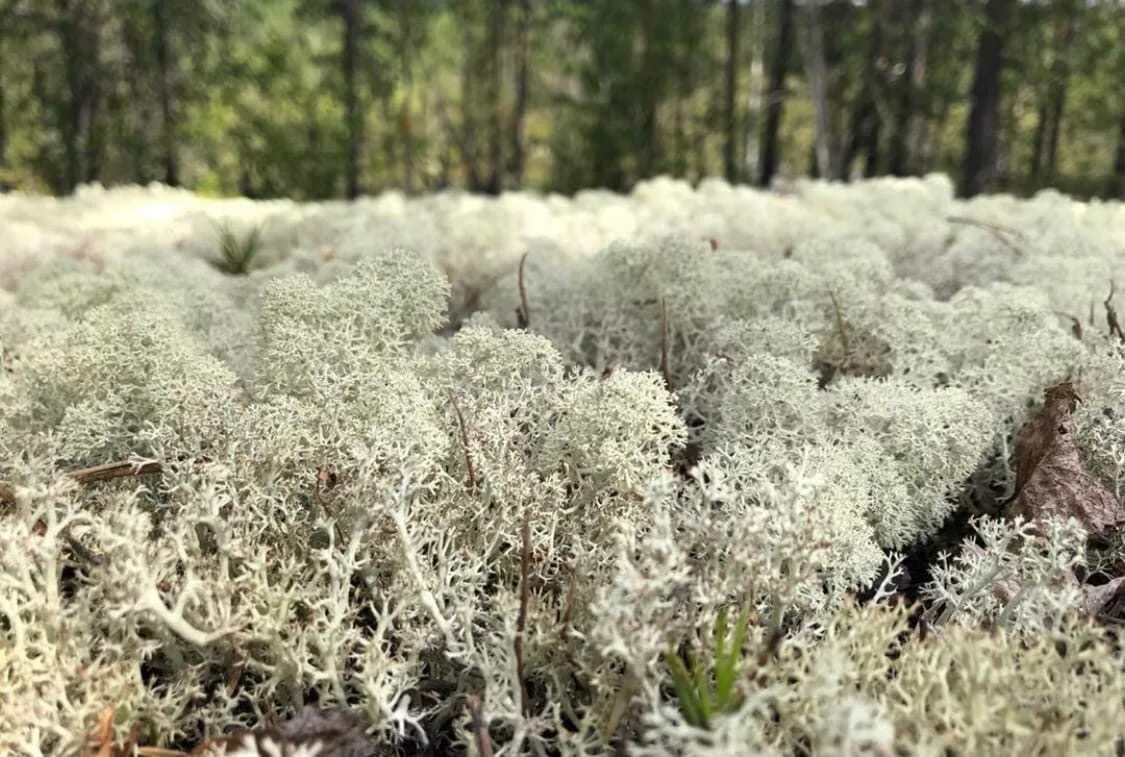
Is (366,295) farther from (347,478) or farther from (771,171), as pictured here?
(771,171)

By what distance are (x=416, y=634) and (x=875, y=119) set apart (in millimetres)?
6500

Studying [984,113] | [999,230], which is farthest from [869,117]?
[999,230]

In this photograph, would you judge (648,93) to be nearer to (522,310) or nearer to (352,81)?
(352,81)

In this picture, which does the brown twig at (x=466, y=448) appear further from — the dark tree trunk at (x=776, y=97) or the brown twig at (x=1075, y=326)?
the dark tree trunk at (x=776, y=97)

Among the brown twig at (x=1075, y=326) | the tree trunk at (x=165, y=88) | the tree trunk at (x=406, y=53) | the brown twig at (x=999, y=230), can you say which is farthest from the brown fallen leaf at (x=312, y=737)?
the tree trunk at (x=406, y=53)

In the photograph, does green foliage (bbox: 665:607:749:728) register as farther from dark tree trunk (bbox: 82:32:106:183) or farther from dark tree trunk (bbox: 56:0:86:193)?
dark tree trunk (bbox: 82:32:106:183)

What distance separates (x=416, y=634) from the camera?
815mm

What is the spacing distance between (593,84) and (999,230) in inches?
256

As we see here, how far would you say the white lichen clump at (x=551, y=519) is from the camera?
2.37 feet

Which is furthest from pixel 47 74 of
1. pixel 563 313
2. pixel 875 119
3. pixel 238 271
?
pixel 563 313

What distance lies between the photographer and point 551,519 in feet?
3.01

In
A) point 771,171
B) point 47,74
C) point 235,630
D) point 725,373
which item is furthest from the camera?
point 47,74

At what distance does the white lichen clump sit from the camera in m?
0.72

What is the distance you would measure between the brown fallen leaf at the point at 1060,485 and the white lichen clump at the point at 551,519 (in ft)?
0.11
